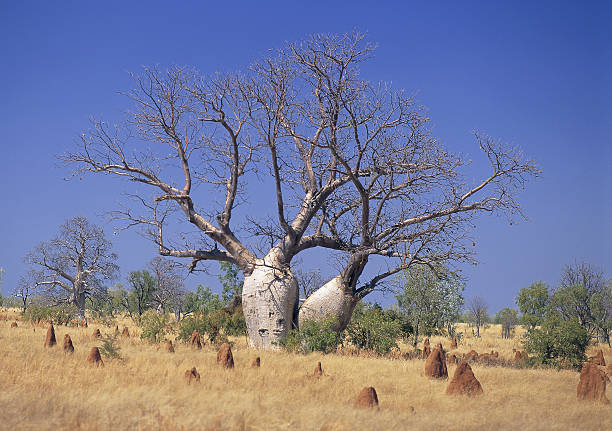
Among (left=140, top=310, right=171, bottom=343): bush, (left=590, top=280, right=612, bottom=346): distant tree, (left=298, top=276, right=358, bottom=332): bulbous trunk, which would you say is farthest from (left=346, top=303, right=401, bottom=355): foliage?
(left=590, top=280, right=612, bottom=346): distant tree

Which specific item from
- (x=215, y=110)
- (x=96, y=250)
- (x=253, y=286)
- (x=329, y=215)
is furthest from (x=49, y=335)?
(x=96, y=250)

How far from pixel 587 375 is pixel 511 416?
8.16 ft

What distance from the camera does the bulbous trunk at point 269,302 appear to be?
14.3 metres

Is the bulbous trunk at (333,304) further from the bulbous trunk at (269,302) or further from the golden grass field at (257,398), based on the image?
the golden grass field at (257,398)

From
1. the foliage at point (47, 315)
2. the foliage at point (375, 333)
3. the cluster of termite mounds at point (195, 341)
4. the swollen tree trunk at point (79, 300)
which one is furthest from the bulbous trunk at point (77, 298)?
the foliage at point (375, 333)

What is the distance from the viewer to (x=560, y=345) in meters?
13.8

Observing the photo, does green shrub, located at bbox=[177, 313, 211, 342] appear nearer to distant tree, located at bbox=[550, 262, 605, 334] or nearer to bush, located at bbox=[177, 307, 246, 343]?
bush, located at bbox=[177, 307, 246, 343]

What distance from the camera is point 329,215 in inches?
644

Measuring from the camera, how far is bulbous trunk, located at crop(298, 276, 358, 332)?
48.3 ft

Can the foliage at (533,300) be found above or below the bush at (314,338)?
above

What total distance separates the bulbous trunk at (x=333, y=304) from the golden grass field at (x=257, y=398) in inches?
145

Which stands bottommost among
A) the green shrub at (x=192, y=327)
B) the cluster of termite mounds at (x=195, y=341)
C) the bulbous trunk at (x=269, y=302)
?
the cluster of termite mounds at (x=195, y=341)

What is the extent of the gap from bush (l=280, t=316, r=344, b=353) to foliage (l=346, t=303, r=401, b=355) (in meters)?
1.07

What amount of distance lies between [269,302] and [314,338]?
1621mm
